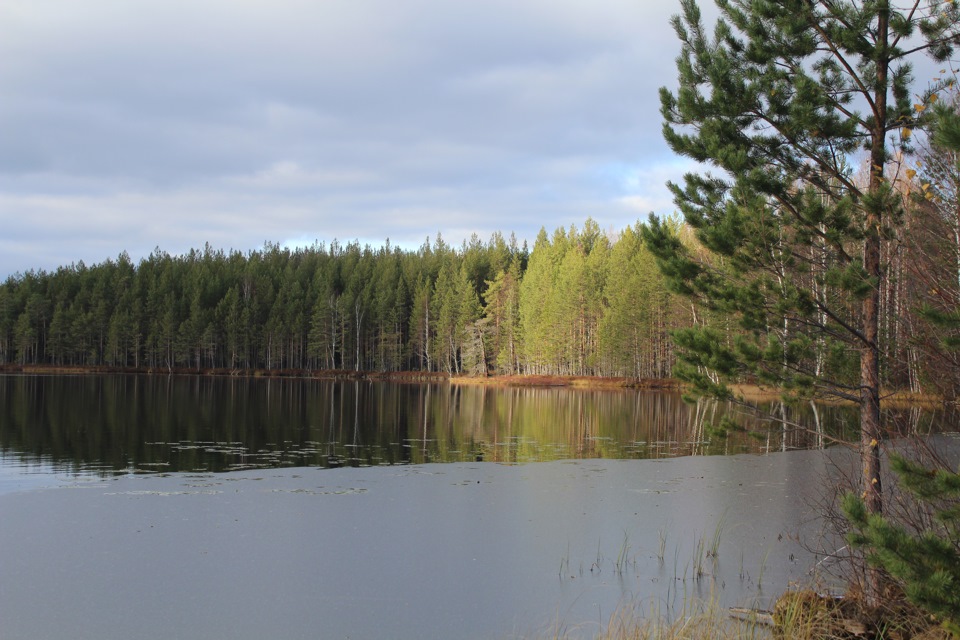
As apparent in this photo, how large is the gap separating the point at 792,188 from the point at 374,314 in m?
89.6

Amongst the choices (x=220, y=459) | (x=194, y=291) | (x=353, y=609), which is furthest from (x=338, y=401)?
(x=194, y=291)

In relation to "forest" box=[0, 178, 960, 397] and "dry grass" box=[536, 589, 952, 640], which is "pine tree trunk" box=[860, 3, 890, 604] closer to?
"dry grass" box=[536, 589, 952, 640]

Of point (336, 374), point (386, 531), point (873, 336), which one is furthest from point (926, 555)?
point (336, 374)

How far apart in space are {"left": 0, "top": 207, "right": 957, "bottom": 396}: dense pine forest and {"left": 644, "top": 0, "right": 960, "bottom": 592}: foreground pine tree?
4793 cm

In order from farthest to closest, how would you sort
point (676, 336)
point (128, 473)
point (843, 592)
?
1. point (128, 473)
2. point (843, 592)
3. point (676, 336)

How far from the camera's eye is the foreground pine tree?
7820 mm

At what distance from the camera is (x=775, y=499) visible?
1489 cm

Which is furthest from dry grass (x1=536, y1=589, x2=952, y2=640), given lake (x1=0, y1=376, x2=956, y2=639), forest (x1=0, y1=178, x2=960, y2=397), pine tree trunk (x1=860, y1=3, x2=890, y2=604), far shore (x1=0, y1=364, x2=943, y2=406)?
far shore (x1=0, y1=364, x2=943, y2=406)

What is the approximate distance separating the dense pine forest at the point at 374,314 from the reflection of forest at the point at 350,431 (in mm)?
25312

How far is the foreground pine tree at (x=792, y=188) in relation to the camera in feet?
25.7

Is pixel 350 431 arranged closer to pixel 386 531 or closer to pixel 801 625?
pixel 386 531

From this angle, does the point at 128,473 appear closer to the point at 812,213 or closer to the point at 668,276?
the point at 668,276

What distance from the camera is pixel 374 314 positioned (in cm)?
9656

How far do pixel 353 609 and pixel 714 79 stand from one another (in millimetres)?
7148
